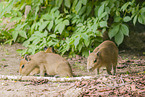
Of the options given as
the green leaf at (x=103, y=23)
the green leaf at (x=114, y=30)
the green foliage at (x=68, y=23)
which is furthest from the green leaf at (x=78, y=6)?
the green leaf at (x=114, y=30)

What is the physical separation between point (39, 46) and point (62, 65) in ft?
8.44

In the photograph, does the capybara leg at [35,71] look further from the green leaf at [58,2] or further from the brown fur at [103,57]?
the green leaf at [58,2]

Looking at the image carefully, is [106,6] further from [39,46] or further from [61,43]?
[39,46]

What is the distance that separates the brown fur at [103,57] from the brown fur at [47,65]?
0.61 metres

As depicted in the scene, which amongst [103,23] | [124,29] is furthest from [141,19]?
[103,23]

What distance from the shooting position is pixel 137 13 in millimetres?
7938

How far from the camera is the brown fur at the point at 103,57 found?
619 cm

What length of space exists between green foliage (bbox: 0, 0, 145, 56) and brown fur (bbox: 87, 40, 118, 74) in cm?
142

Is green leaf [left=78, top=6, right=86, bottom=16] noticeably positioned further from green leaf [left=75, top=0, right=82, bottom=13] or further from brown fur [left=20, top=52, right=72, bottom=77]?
brown fur [left=20, top=52, right=72, bottom=77]

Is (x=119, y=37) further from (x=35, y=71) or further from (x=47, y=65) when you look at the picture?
(x=35, y=71)

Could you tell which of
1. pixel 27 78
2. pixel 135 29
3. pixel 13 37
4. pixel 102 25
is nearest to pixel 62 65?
pixel 27 78

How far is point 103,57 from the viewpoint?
6.48 meters

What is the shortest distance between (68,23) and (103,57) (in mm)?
2614

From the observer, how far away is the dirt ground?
4.75 metres
